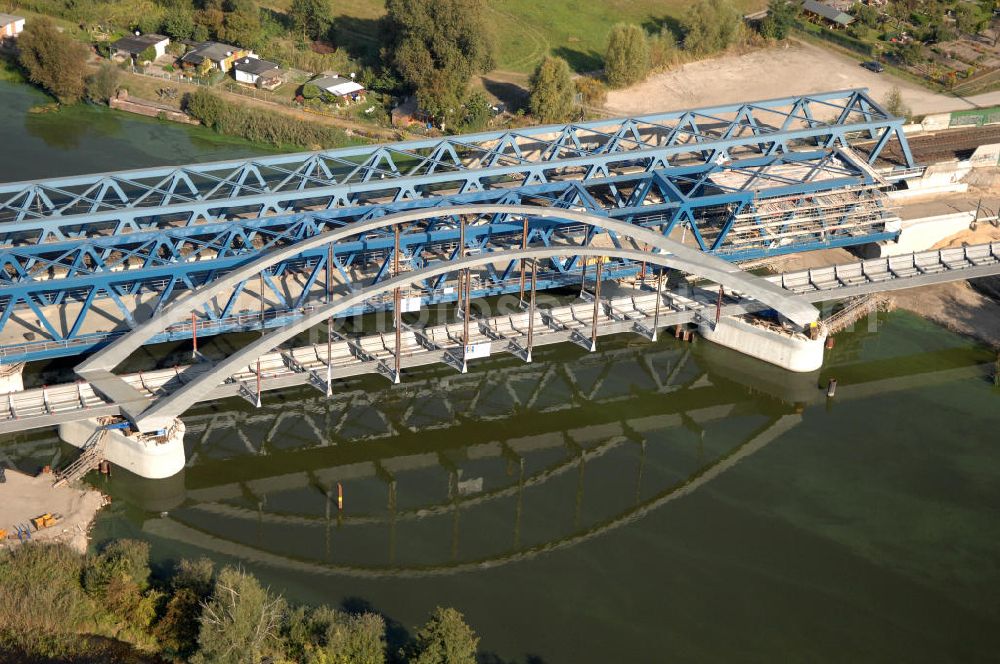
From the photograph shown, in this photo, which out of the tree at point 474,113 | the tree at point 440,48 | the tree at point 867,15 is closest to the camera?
the tree at point 440,48

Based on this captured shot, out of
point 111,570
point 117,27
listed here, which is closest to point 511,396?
point 111,570

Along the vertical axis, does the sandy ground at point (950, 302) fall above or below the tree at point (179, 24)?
below

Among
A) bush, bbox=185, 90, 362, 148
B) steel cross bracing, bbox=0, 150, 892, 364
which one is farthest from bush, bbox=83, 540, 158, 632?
bush, bbox=185, 90, 362, 148

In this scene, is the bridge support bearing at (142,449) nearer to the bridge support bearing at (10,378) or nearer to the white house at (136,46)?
the bridge support bearing at (10,378)

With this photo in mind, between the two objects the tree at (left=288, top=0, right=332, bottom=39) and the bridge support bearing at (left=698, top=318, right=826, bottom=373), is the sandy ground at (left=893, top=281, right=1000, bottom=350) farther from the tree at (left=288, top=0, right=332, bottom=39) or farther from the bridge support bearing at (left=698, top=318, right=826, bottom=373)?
the tree at (left=288, top=0, right=332, bottom=39)

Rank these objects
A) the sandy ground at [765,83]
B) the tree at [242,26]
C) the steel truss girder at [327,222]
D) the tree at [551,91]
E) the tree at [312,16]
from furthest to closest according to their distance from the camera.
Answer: the tree at [312,16], the tree at [242,26], the sandy ground at [765,83], the tree at [551,91], the steel truss girder at [327,222]

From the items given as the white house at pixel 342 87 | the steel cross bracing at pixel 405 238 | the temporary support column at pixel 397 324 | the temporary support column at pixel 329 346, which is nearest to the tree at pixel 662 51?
the white house at pixel 342 87
